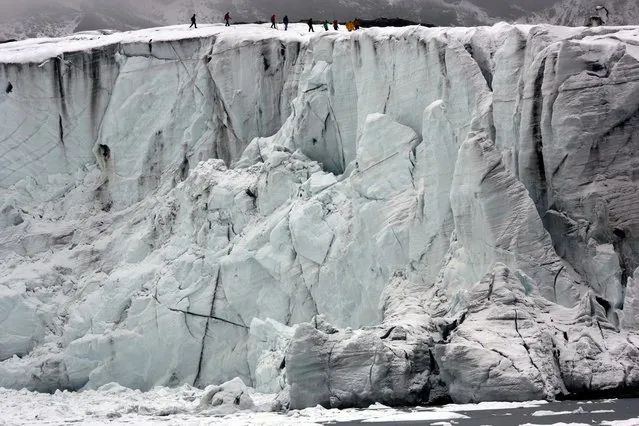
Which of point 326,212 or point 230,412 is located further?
point 326,212

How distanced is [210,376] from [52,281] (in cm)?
619

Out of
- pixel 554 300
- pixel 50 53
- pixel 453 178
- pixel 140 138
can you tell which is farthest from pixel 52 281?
pixel 554 300

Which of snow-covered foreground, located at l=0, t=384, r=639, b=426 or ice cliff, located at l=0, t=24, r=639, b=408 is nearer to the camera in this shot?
snow-covered foreground, located at l=0, t=384, r=639, b=426

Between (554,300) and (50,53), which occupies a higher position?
(50,53)

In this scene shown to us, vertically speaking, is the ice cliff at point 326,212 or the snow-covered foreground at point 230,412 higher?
the ice cliff at point 326,212

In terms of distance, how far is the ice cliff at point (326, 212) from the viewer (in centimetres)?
2406

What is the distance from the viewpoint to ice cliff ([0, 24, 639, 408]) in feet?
78.9

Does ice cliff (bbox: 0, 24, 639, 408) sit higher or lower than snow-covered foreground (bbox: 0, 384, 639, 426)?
higher

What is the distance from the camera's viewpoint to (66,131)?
3706cm

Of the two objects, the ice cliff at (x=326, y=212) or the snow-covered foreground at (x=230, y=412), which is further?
the ice cliff at (x=326, y=212)

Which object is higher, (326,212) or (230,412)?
(326,212)

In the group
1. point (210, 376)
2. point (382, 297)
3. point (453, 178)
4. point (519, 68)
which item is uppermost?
point (519, 68)

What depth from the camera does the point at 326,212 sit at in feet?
100

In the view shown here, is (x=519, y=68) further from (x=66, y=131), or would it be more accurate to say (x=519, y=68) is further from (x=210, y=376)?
(x=66, y=131)
